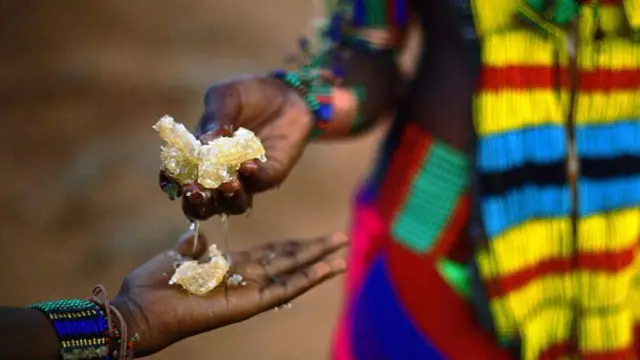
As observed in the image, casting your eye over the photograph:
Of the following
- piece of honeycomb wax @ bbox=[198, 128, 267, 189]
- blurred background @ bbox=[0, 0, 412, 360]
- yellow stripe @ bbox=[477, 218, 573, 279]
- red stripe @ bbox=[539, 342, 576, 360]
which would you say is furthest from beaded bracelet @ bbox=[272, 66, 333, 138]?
blurred background @ bbox=[0, 0, 412, 360]

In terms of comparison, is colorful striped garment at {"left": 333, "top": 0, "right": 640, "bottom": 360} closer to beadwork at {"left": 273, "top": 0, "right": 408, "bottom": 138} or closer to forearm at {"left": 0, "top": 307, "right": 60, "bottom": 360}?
beadwork at {"left": 273, "top": 0, "right": 408, "bottom": 138}

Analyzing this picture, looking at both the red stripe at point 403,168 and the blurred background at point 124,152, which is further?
the blurred background at point 124,152

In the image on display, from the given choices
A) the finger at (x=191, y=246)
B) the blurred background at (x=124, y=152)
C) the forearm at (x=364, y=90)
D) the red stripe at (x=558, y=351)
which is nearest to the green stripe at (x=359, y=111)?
the forearm at (x=364, y=90)

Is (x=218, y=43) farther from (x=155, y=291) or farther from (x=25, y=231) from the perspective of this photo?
(x=155, y=291)

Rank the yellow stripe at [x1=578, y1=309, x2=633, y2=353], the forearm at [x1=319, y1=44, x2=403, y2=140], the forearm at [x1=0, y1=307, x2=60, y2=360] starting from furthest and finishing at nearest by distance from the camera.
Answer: the forearm at [x1=319, y1=44, x2=403, y2=140]
the yellow stripe at [x1=578, y1=309, x2=633, y2=353]
the forearm at [x1=0, y1=307, x2=60, y2=360]

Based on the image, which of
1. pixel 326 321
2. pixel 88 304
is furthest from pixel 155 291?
pixel 326 321

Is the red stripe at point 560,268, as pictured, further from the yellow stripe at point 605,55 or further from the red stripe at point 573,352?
the yellow stripe at point 605,55
